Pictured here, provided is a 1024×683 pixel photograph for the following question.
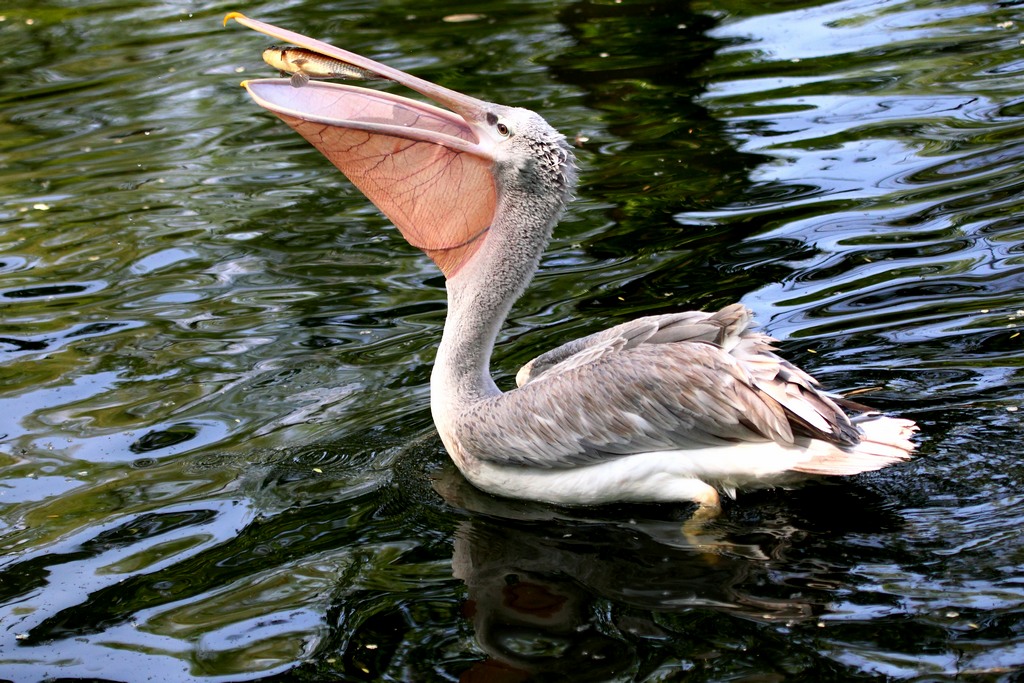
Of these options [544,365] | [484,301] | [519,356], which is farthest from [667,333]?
[519,356]

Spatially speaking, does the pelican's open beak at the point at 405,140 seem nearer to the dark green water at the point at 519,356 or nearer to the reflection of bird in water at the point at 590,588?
the dark green water at the point at 519,356

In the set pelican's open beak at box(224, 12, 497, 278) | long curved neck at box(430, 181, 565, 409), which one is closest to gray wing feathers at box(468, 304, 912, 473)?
long curved neck at box(430, 181, 565, 409)

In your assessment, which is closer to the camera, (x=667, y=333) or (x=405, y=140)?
(x=667, y=333)

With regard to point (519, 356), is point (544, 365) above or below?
above

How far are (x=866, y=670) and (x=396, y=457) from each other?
1.93m

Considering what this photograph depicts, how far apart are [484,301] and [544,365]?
11.9 inches

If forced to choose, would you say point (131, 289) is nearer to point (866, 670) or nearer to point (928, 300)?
point (928, 300)

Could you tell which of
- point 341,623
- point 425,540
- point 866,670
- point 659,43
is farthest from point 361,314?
point 659,43

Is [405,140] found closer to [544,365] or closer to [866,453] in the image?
[544,365]

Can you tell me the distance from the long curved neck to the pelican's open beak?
10cm

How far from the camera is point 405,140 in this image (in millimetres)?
4109

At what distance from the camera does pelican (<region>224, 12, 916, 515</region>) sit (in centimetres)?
374

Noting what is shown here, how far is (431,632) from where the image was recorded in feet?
11.1


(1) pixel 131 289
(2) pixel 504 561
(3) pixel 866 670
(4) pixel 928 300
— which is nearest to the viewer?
(3) pixel 866 670
